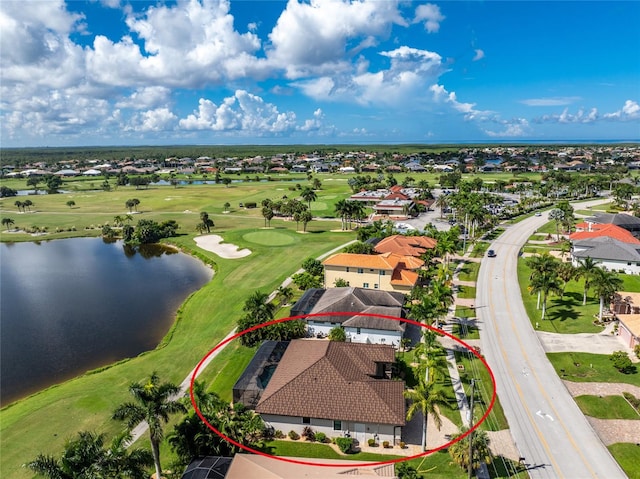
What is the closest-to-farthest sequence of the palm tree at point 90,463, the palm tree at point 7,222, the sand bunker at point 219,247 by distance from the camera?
the palm tree at point 90,463
the sand bunker at point 219,247
the palm tree at point 7,222

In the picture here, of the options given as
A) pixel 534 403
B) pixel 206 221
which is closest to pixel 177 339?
pixel 534 403

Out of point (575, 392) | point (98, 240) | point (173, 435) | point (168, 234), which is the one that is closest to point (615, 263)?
point (575, 392)

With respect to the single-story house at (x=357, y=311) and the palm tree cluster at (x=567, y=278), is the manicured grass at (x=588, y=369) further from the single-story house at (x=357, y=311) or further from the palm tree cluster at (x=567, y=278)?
the single-story house at (x=357, y=311)

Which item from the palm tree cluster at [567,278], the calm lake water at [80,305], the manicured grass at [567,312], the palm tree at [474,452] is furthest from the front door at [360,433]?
the palm tree cluster at [567,278]

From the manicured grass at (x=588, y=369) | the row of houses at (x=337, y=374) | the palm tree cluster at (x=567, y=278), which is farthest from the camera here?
the palm tree cluster at (x=567, y=278)

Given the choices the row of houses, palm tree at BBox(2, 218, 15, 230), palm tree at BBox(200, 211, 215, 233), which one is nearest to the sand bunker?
palm tree at BBox(200, 211, 215, 233)

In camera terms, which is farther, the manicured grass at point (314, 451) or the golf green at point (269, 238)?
the golf green at point (269, 238)

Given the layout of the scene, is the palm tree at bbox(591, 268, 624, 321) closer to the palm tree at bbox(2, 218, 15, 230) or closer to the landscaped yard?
the landscaped yard
